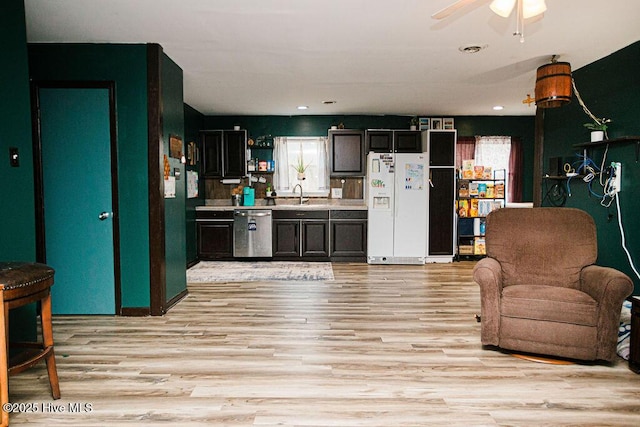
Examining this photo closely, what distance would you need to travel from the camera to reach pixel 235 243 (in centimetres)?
679

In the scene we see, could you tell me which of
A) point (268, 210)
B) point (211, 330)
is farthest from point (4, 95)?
point (268, 210)

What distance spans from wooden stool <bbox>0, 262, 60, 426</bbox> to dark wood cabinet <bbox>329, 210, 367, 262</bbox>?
4.81 meters

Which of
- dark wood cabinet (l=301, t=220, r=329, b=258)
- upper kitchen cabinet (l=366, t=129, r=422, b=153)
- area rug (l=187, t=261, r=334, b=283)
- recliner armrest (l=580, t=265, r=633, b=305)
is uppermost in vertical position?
upper kitchen cabinet (l=366, t=129, r=422, b=153)

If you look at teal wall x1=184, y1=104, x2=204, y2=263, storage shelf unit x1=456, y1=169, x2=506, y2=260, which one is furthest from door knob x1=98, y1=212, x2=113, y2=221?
storage shelf unit x1=456, y1=169, x2=506, y2=260

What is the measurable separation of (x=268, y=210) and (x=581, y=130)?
14.6 ft

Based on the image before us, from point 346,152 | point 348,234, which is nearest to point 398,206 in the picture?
point 348,234

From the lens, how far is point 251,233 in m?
6.77

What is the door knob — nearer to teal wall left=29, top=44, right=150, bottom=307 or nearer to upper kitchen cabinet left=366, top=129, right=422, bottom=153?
teal wall left=29, top=44, right=150, bottom=307

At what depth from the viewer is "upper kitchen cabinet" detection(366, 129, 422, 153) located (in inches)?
270

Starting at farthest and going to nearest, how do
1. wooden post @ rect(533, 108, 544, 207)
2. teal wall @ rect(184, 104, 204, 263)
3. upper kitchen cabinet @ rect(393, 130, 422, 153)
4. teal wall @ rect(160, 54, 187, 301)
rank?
upper kitchen cabinet @ rect(393, 130, 422, 153) → teal wall @ rect(184, 104, 204, 263) → wooden post @ rect(533, 108, 544, 207) → teal wall @ rect(160, 54, 187, 301)

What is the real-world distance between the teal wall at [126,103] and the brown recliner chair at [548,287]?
300 cm

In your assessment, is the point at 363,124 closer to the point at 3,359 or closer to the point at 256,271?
the point at 256,271

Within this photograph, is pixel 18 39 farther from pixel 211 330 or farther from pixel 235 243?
pixel 235 243

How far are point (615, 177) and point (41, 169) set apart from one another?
17.3 ft
